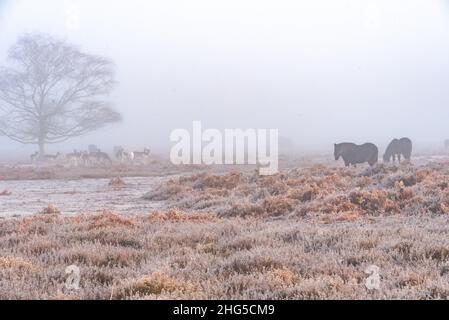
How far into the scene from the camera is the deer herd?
42281 mm

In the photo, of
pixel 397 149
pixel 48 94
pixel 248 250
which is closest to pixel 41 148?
pixel 48 94

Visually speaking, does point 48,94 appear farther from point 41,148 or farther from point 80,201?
point 80,201

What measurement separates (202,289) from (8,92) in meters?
42.6

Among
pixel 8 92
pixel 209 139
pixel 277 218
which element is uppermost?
pixel 8 92

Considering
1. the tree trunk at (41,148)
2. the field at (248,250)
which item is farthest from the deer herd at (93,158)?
the field at (248,250)

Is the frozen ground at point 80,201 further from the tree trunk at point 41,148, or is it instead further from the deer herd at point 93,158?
the tree trunk at point 41,148

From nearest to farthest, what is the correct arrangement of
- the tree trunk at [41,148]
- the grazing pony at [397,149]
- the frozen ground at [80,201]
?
the frozen ground at [80,201] → the grazing pony at [397,149] → the tree trunk at [41,148]

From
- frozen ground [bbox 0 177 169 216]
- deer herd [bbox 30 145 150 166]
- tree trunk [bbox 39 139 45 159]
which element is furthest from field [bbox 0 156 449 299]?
tree trunk [bbox 39 139 45 159]

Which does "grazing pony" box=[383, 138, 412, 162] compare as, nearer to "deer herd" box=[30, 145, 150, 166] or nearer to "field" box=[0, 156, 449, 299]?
"field" box=[0, 156, 449, 299]

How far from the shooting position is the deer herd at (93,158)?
42.3 metres

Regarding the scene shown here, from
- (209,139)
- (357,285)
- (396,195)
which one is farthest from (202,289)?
(209,139)

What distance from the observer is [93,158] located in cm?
4294
